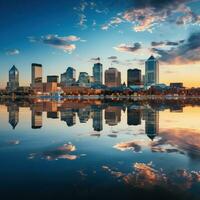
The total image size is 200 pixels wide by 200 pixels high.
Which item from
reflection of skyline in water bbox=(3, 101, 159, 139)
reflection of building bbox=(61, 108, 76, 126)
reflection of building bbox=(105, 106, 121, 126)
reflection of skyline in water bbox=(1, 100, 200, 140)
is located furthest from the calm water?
reflection of building bbox=(105, 106, 121, 126)

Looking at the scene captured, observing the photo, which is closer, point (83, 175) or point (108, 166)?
point (83, 175)

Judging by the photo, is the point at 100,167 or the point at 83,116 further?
the point at 83,116

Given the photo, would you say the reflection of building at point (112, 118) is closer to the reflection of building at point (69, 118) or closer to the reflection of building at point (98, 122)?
the reflection of building at point (98, 122)

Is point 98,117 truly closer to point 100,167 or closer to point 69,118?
point 69,118

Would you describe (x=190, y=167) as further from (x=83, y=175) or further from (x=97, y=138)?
(x=97, y=138)

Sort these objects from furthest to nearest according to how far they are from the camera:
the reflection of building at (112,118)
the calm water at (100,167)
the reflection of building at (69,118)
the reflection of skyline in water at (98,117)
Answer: the reflection of building at (112,118) → the reflection of building at (69,118) → the reflection of skyline in water at (98,117) → the calm water at (100,167)

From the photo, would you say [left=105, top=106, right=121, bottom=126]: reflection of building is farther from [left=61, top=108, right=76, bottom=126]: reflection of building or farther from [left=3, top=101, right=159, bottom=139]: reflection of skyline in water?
[left=61, top=108, right=76, bottom=126]: reflection of building

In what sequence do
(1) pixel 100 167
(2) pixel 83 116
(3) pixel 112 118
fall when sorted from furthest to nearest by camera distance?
(2) pixel 83 116, (3) pixel 112 118, (1) pixel 100 167

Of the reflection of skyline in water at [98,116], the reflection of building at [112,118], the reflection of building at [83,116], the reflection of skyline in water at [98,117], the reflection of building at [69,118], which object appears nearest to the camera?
the reflection of skyline in water at [98,117]

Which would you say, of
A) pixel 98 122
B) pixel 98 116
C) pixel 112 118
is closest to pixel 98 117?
pixel 98 116

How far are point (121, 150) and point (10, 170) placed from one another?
26.8 ft

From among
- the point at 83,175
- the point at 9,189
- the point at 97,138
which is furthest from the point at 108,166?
the point at 97,138

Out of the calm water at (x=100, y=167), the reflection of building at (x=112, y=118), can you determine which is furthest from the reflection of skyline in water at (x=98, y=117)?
the calm water at (x=100, y=167)

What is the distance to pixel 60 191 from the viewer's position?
1145 cm
